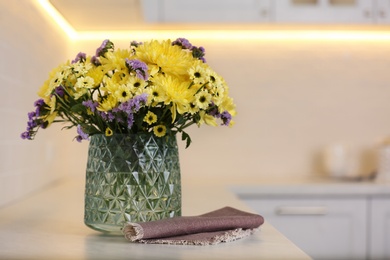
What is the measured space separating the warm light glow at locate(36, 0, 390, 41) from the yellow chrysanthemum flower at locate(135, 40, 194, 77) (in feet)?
6.30

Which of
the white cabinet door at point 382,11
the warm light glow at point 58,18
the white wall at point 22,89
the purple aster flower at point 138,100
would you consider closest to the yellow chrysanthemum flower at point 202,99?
the purple aster flower at point 138,100

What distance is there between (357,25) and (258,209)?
3.33ft

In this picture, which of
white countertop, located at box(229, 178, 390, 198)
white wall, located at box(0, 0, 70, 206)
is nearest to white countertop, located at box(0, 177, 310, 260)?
white wall, located at box(0, 0, 70, 206)

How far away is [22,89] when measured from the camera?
2307mm

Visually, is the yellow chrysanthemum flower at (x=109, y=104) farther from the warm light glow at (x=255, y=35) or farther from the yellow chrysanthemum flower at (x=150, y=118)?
the warm light glow at (x=255, y=35)

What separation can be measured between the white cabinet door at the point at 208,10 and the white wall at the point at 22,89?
0.53 meters

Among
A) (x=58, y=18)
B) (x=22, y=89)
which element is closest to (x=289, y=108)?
(x=58, y=18)

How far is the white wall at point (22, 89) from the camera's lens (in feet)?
6.68

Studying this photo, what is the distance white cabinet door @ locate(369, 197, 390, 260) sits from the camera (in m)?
2.90

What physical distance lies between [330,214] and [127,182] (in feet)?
5.53

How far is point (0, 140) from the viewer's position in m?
1.98

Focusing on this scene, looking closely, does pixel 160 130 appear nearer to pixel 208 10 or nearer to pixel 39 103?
pixel 39 103

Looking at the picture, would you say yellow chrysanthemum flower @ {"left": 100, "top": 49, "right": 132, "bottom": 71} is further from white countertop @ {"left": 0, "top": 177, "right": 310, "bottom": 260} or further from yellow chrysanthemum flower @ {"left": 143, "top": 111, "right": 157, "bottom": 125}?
white countertop @ {"left": 0, "top": 177, "right": 310, "bottom": 260}

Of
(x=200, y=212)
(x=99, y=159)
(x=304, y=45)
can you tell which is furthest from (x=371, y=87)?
(x=99, y=159)
